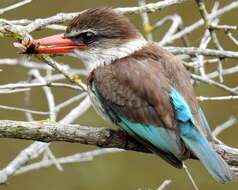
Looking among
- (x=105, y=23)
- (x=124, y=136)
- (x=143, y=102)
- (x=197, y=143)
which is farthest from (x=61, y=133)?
(x=105, y=23)

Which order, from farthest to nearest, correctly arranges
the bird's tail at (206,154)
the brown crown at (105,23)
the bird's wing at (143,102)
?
the brown crown at (105,23) → the bird's wing at (143,102) → the bird's tail at (206,154)

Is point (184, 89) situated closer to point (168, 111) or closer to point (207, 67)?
point (168, 111)

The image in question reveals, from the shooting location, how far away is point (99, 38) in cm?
464

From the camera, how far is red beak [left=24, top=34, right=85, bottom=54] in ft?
14.0

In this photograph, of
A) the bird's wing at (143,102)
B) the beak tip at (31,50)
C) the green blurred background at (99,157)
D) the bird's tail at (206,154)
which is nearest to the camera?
the bird's tail at (206,154)

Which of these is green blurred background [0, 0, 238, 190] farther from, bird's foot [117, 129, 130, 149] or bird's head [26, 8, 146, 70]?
bird's foot [117, 129, 130, 149]

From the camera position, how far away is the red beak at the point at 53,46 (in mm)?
4262

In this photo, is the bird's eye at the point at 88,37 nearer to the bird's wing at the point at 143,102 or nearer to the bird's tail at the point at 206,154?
the bird's wing at the point at 143,102

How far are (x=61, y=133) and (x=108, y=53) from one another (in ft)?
2.97

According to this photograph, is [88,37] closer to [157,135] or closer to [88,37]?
[88,37]

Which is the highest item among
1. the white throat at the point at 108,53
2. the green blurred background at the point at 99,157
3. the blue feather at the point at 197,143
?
the white throat at the point at 108,53

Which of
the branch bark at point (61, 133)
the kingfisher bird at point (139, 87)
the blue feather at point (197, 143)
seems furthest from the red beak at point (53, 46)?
the blue feather at point (197, 143)

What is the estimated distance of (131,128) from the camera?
4.16 m

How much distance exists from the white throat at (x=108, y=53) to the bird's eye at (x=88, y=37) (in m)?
0.06
